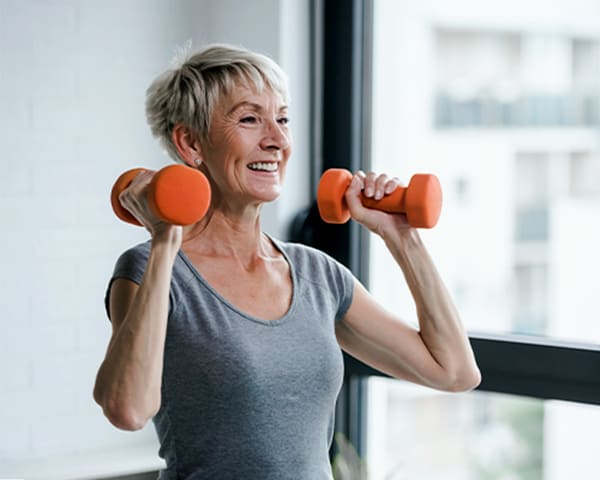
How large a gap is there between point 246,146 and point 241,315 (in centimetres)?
30

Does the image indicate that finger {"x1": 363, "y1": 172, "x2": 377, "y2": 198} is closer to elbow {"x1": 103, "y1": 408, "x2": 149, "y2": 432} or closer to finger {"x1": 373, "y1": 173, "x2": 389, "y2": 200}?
finger {"x1": 373, "y1": 173, "x2": 389, "y2": 200}

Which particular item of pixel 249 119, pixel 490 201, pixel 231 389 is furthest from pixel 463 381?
pixel 490 201

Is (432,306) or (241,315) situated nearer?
(241,315)

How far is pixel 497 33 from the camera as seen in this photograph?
2648mm

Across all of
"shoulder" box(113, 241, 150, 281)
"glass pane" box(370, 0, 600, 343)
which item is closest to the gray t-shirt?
"shoulder" box(113, 241, 150, 281)

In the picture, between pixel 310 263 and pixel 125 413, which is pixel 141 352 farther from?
pixel 310 263

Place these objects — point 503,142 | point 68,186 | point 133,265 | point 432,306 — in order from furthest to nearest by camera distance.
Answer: point 503,142 < point 68,186 < point 432,306 < point 133,265

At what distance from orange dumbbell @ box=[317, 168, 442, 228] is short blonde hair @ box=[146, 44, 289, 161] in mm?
196

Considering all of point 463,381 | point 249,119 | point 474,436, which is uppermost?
point 249,119

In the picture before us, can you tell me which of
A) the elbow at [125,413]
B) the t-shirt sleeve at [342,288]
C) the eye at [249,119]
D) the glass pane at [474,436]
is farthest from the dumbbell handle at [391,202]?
the glass pane at [474,436]

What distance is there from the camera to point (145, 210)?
148 cm

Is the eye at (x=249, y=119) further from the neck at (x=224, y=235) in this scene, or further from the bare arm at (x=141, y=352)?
the bare arm at (x=141, y=352)

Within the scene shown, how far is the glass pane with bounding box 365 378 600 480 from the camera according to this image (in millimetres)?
2701

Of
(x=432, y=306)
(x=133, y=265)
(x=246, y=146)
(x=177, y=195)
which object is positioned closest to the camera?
(x=177, y=195)
